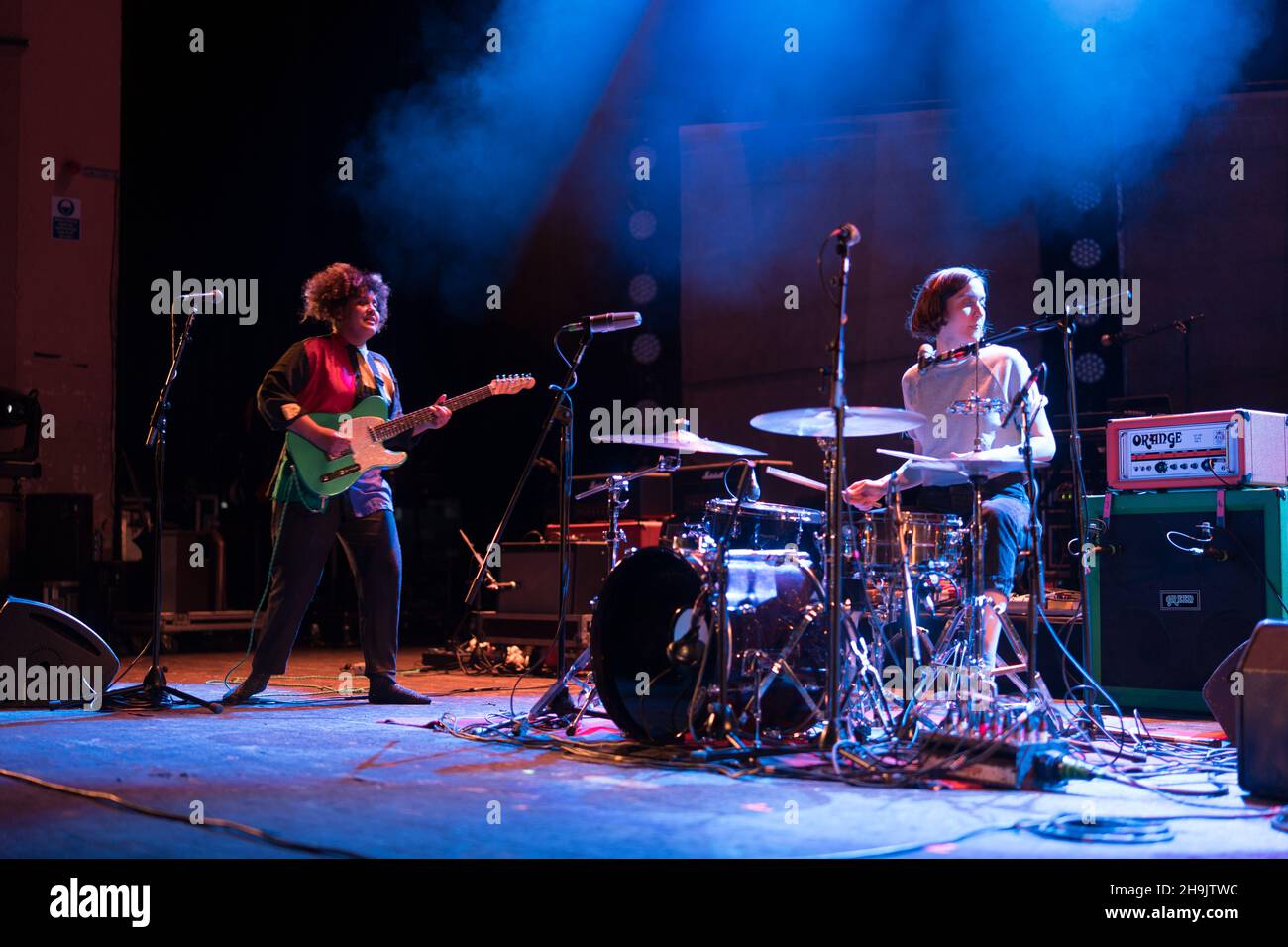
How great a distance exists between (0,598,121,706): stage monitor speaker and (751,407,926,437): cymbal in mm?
3287

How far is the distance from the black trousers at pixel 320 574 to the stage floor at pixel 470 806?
1070 millimetres

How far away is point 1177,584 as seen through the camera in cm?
554

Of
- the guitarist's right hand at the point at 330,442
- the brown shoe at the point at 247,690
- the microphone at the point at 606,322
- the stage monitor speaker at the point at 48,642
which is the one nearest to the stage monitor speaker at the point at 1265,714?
the microphone at the point at 606,322

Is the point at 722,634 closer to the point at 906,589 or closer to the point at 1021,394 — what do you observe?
the point at 906,589

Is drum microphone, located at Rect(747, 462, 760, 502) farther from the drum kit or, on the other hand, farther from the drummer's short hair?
the drummer's short hair

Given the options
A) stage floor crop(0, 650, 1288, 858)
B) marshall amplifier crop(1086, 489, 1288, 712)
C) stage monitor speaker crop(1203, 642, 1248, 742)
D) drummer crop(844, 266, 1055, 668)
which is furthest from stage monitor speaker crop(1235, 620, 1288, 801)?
marshall amplifier crop(1086, 489, 1288, 712)

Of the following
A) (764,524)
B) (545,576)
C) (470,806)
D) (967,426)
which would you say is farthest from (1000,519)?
(545,576)

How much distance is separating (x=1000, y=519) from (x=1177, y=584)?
1.32m

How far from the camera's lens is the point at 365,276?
20.0 ft

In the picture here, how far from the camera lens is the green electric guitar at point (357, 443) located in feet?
18.9

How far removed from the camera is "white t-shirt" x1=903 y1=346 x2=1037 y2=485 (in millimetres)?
4926

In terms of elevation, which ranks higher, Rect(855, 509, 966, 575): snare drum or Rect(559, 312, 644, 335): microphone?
Rect(559, 312, 644, 335): microphone

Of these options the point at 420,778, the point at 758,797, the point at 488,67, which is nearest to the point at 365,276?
the point at 420,778

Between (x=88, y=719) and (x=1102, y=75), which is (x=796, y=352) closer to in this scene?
(x=1102, y=75)
